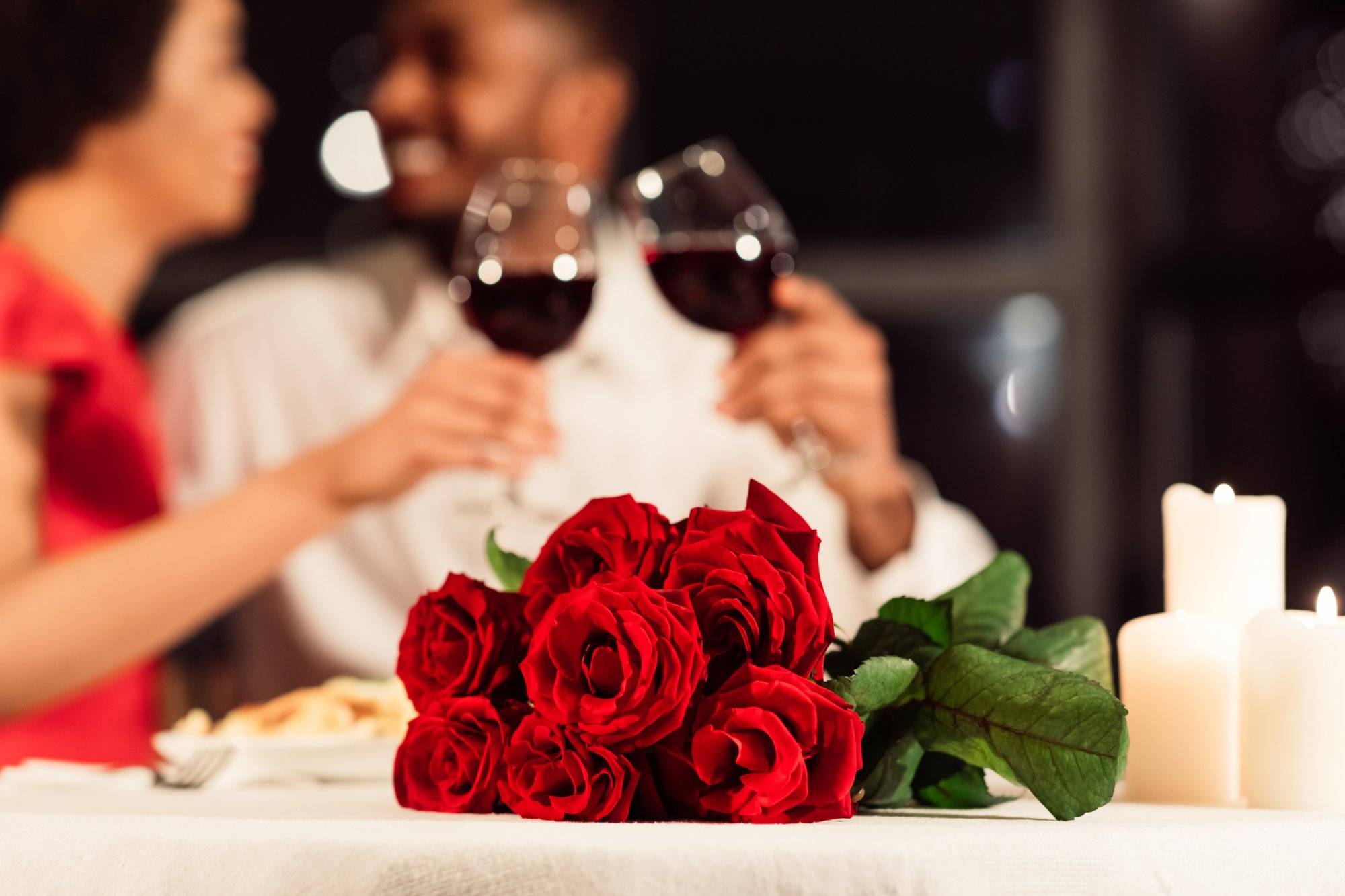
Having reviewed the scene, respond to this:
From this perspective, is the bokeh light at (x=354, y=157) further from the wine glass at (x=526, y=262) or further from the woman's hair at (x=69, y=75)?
the wine glass at (x=526, y=262)

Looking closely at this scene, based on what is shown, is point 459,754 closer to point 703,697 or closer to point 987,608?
point 703,697

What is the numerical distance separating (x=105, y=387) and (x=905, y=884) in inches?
58.3

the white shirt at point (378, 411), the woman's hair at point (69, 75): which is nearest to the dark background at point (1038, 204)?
the white shirt at point (378, 411)

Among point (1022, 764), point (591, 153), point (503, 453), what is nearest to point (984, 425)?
point (591, 153)

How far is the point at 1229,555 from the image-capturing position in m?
0.68

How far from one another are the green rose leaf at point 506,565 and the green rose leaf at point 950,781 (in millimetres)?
209

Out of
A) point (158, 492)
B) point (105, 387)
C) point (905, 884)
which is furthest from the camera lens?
point (158, 492)

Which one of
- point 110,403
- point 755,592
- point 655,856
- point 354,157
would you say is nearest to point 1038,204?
point 354,157

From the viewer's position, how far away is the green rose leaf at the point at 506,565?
2.19 ft

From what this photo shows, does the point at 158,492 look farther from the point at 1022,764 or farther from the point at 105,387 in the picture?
the point at 1022,764

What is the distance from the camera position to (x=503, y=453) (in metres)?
1.27

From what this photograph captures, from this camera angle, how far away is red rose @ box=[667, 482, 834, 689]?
0.52 metres

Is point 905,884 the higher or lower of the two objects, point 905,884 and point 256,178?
the lower

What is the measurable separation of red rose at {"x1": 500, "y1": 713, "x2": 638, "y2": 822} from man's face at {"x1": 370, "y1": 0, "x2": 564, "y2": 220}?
1964 mm
